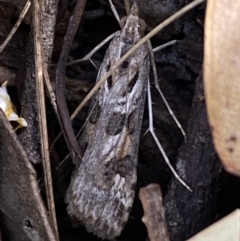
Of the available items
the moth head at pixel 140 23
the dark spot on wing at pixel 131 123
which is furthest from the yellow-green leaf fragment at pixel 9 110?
the moth head at pixel 140 23

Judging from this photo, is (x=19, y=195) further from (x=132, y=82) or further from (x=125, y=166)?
(x=132, y=82)

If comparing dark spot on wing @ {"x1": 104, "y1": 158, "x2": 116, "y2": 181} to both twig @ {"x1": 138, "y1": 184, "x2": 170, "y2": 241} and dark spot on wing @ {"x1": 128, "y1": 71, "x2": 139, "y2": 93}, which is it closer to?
dark spot on wing @ {"x1": 128, "y1": 71, "x2": 139, "y2": 93}

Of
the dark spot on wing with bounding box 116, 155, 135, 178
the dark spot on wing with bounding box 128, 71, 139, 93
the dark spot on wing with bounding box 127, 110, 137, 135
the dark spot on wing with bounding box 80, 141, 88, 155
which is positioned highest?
the dark spot on wing with bounding box 128, 71, 139, 93

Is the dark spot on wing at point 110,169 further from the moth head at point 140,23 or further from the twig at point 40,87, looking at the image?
the moth head at point 140,23

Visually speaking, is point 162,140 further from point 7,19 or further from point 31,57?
point 7,19

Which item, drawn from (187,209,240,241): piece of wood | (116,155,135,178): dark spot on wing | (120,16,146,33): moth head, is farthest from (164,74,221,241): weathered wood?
(120,16,146,33): moth head

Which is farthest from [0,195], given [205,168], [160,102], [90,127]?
[160,102]
